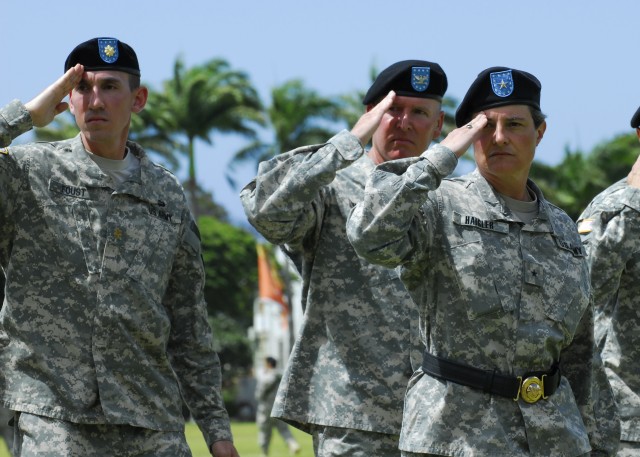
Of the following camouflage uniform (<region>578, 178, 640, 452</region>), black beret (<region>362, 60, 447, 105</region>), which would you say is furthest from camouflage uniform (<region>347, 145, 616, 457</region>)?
camouflage uniform (<region>578, 178, 640, 452</region>)

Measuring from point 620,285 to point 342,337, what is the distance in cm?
216

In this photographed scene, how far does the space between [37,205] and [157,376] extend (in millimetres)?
907

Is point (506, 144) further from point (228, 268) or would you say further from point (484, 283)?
point (228, 268)

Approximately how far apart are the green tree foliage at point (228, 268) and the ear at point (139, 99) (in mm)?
60399

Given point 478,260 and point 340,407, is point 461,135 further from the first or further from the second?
point 340,407

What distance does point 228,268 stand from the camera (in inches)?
2753

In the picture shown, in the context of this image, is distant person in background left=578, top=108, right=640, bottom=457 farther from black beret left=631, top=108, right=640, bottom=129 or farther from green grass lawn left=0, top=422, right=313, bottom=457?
green grass lawn left=0, top=422, right=313, bottom=457

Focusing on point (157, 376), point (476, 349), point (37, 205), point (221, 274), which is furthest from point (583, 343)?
point (221, 274)

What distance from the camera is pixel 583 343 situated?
6094 millimetres

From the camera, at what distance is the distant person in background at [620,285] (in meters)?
7.79

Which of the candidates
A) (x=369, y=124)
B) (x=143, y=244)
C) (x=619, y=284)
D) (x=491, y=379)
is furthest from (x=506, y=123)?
(x=619, y=284)

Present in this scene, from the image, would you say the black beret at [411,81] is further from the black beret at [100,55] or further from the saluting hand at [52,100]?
the saluting hand at [52,100]

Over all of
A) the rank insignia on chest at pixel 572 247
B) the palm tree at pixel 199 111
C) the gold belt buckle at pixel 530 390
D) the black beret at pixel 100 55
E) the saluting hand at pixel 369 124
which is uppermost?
the palm tree at pixel 199 111

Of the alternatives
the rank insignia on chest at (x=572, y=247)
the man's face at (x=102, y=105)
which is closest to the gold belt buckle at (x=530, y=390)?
the rank insignia on chest at (x=572, y=247)
